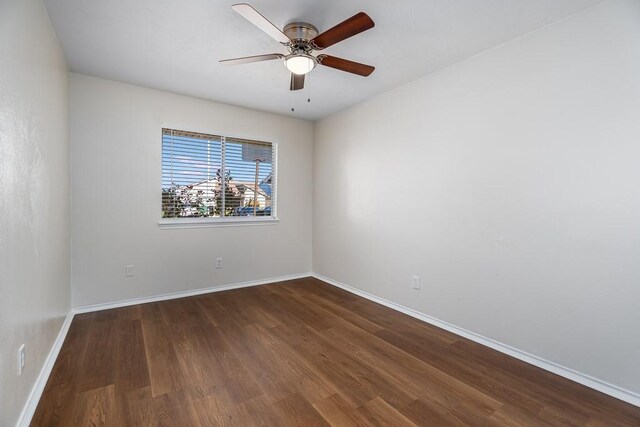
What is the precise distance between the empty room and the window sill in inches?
1.3

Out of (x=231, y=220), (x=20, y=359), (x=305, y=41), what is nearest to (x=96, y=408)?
(x=20, y=359)

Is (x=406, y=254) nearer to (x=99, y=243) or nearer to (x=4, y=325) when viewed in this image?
(x=4, y=325)

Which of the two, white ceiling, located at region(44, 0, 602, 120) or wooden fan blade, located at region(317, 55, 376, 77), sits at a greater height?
white ceiling, located at region(44, 0, 602, 120)

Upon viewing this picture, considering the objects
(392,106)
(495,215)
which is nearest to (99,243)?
(392,106)

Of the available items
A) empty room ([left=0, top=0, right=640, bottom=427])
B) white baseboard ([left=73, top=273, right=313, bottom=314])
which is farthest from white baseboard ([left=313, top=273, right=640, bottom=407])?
white baseboard ([left=73, top=273, right=313, bottom=314])

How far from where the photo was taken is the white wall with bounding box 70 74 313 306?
3.06m

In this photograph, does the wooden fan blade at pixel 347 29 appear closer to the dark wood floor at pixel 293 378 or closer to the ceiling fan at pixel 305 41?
the ceiling fan at pixel 305 41

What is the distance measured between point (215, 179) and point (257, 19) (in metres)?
2.46

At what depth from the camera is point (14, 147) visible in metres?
1.45

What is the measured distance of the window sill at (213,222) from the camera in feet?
11.7

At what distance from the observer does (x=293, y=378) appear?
2.01 meters

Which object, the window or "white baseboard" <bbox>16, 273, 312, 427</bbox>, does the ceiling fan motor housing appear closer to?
the window

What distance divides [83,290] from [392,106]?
12.8 feet

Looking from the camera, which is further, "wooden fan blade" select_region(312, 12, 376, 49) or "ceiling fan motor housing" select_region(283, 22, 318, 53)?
"ceiling fan motor housing" select_region(283, 22, 318, 53)
